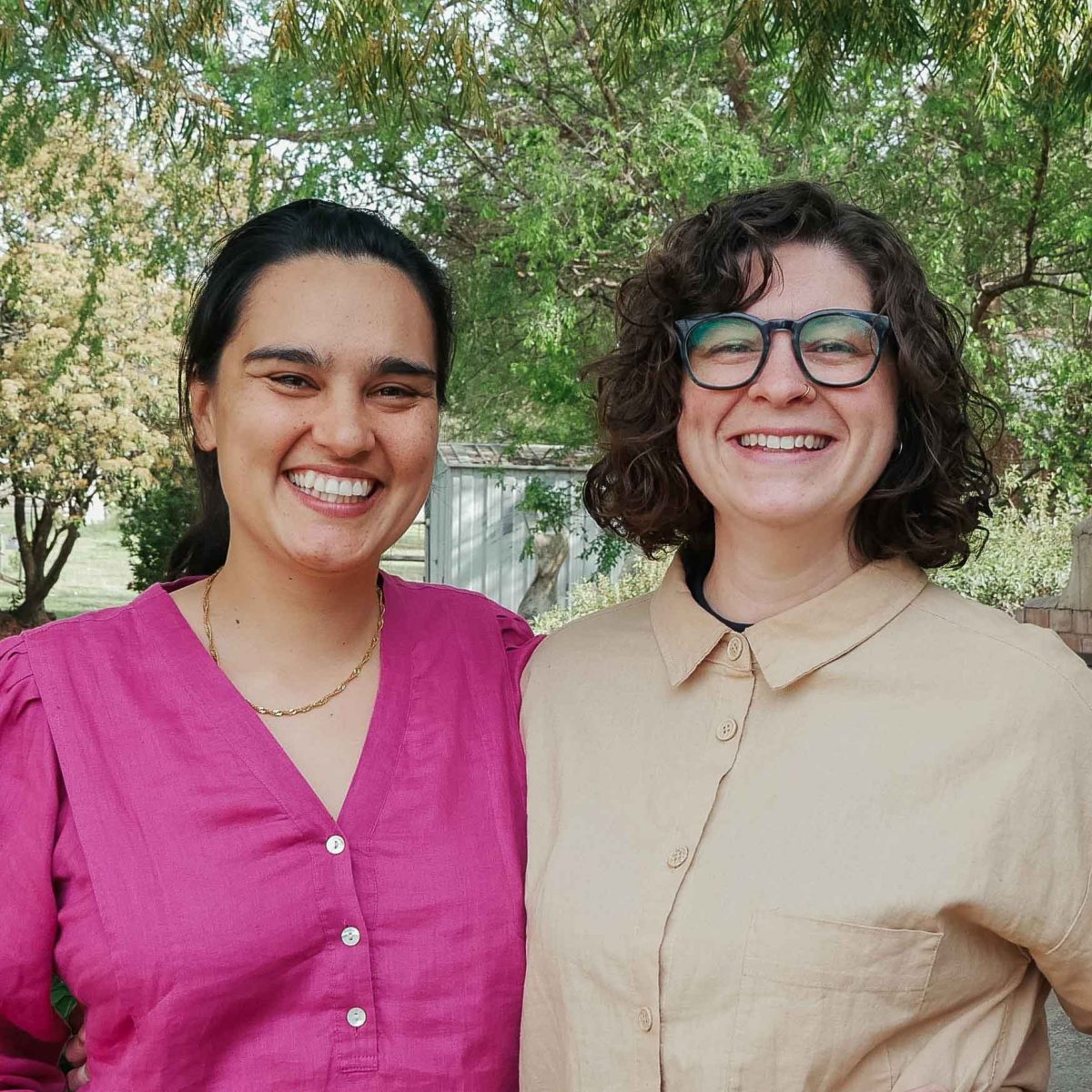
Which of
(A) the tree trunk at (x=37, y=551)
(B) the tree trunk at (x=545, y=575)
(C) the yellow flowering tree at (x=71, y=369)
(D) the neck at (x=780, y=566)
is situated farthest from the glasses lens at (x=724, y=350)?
(A) the tree trunk at (x=37, y=551)

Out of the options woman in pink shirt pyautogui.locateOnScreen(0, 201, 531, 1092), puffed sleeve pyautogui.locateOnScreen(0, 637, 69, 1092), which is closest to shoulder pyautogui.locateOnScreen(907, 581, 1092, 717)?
woman in pink shirt pyautogui.locateOnScreen(0, 201, 531, 1092)

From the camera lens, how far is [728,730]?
194 centimetres

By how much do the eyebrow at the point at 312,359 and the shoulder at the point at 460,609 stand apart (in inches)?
17.0

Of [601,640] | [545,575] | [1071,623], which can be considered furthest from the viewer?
[545,575]

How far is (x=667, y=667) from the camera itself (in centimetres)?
207

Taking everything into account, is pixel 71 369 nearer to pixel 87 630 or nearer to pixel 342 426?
pixel 87 630

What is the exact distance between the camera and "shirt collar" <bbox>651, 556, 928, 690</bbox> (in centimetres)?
192

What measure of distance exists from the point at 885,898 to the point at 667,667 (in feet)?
1.64

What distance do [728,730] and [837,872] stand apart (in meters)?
0.27

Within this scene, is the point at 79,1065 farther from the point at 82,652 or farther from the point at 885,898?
the point at 885,898

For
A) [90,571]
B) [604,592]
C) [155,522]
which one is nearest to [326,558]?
[604,592]

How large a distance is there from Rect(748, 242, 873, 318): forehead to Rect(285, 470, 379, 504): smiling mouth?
2.18 ft

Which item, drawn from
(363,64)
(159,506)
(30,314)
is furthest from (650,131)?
(159,506)

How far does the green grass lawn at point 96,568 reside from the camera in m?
19.8
